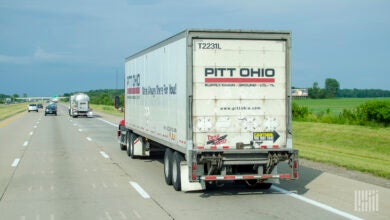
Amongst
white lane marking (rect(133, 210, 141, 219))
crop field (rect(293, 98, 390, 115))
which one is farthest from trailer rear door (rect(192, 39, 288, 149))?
crop field (rect(293, 98, 390, 115))

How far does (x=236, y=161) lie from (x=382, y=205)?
9.78 ft

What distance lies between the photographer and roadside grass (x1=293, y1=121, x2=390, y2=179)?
1919 centimetres

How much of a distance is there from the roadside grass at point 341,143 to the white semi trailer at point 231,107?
5.62 metres

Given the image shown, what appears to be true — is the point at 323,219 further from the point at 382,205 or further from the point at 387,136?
the point at 387,136

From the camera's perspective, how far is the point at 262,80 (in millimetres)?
11500

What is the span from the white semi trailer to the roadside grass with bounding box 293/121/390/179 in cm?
562

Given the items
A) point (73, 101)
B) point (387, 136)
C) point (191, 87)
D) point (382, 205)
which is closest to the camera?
point (382, 205)

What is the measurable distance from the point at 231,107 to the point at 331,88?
119819 millimetres

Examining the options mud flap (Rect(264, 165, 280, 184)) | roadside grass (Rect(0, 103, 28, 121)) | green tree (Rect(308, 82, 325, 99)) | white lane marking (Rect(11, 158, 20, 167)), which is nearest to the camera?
mud flap (Rect(264, 165, 280, 184))

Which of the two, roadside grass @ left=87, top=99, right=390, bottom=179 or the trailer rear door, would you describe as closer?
the trailer rear door

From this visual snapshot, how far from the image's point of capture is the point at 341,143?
2627 centimetres

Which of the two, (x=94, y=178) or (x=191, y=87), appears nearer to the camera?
(x=191, y=87)

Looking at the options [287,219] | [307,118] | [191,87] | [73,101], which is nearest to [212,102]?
[191,87]

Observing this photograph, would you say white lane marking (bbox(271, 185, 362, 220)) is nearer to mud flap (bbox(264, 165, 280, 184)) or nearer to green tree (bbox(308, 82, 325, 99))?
mud flap (bbox(264, 165, 280, 184))
